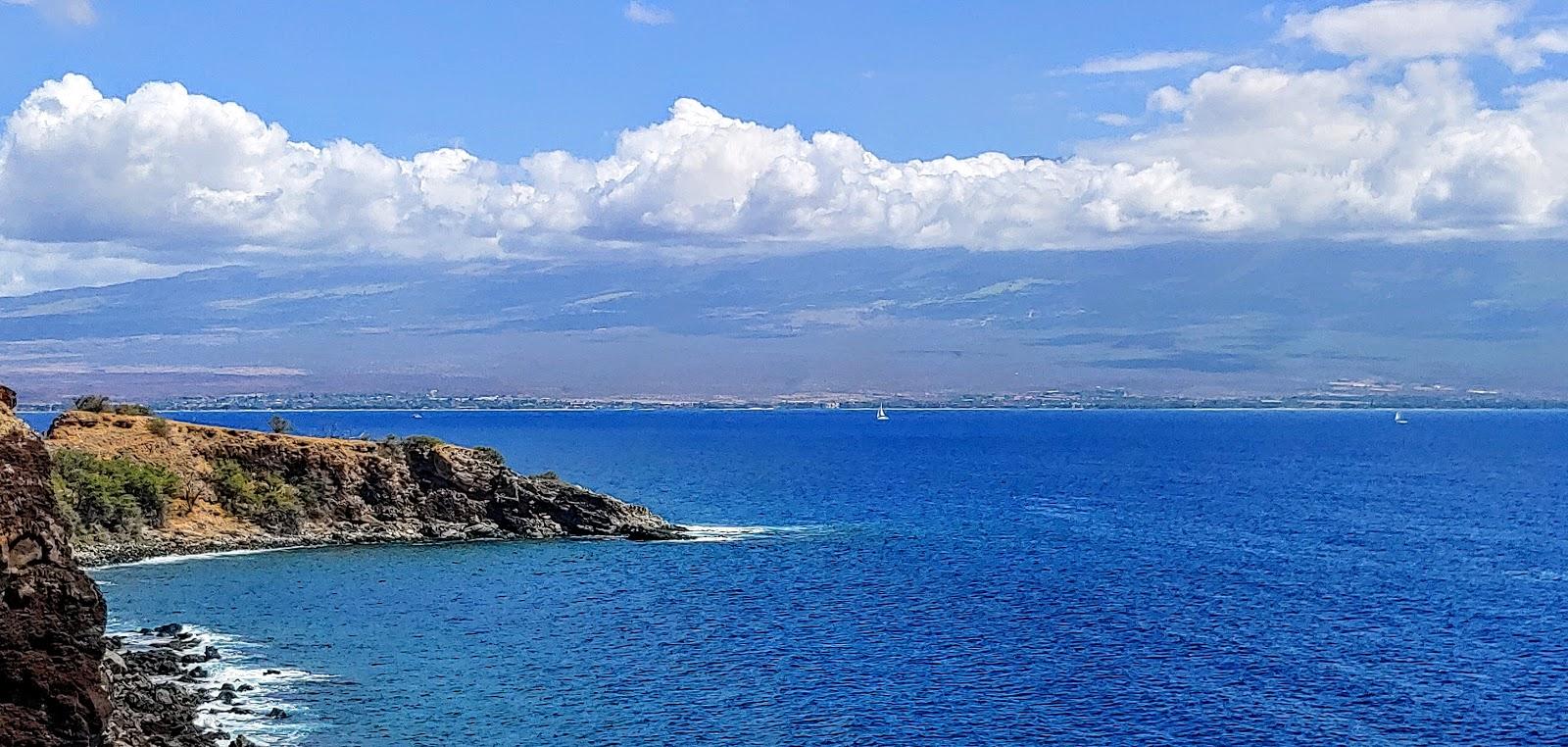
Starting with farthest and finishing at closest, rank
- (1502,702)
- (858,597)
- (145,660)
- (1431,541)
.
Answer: (1431,541), (858,597), (145,660), (1502,702)

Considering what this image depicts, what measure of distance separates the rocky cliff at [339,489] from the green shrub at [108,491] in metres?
2.77

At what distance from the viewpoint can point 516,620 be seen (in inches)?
2844

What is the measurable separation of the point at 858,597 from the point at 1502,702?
113 feet

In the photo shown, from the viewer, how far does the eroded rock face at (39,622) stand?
33.4 metres

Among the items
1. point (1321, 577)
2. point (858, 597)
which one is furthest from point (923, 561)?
point (1321, 577)

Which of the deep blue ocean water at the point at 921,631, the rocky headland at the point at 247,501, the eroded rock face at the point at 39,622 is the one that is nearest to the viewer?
the eroded rock face at the point at 39,622

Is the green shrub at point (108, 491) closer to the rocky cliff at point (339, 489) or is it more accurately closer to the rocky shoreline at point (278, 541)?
the rocky shoreline at point (278, 541)

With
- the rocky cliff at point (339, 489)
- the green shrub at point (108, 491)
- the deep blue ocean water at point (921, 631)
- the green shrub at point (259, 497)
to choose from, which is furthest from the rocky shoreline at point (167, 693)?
the rocky cliff at point (339, 489)

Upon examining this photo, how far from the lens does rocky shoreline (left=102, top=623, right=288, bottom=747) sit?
4619 cm

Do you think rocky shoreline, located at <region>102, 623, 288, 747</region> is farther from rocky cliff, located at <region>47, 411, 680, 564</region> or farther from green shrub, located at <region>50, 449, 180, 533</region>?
rocky cliff, located at <region>47, 411, 680, 564</region>

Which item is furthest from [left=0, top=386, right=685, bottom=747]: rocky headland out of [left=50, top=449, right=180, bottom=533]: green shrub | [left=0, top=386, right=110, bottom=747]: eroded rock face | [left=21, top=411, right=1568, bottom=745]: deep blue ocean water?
[left=0, top=386, right=110, bottom=747]: eroded rock face

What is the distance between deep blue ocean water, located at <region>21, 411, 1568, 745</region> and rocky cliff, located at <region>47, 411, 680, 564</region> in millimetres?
5055

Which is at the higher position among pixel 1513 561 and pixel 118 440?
pixel 118 440

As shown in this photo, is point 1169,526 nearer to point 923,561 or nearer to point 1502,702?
point 923,561
